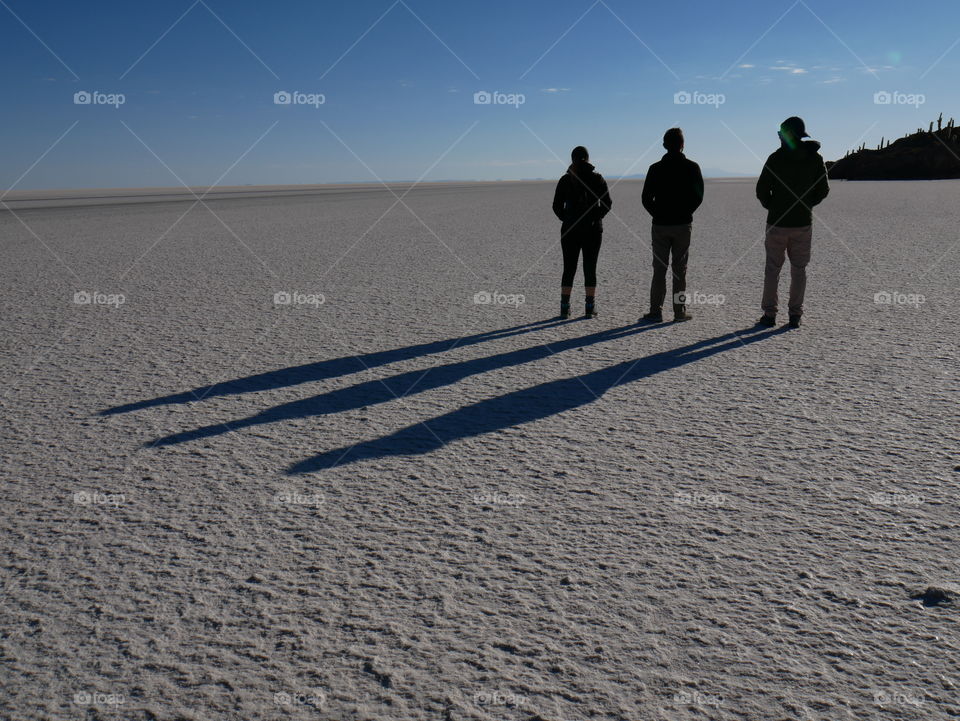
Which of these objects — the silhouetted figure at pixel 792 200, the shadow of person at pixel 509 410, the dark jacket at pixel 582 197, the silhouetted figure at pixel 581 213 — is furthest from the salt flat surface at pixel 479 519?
the dark jacket at pixel 582 197

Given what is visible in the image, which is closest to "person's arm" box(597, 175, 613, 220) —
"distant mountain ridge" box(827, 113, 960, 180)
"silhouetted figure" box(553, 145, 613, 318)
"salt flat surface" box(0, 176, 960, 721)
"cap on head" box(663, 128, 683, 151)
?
"silhouetted figure" box(553, 145, 613, 318)

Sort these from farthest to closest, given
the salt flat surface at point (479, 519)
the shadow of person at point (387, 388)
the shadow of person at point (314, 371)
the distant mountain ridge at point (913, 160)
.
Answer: the distant mountain ridge at point (913, 160), the shadow of person at point (314, 371), the shadow of person at point (387, 388), the salt flat surface at point (479, 519)

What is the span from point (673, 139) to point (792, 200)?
133 centimetres

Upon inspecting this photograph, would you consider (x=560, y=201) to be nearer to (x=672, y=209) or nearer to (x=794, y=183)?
(x=672, y=209)

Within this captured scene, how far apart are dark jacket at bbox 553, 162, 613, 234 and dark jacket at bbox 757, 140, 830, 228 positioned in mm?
1592

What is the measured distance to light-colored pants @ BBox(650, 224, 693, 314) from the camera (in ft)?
26.7

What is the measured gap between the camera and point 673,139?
777cm

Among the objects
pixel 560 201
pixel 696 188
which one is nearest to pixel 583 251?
pixel 560 201

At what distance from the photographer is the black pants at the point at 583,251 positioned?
8.31m

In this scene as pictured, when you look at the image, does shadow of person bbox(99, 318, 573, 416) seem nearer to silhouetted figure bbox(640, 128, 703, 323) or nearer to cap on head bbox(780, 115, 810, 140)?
silhouetted figure bbox(640, 128, 703, 323)

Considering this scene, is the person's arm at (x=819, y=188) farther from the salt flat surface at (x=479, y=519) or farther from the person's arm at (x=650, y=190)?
the person's arm at (x=650, y=190)

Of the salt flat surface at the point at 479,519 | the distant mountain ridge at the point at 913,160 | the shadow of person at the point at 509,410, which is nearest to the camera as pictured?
the salt flat surface at the point at 479,519

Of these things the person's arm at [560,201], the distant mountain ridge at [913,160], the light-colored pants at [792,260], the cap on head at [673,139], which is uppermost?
the distant mountain ridge at [913,160]

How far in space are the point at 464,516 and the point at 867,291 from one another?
26.5ft
